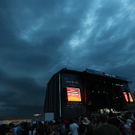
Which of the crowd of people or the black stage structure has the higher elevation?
the black stage structure

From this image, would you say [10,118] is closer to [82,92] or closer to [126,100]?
[82,92]

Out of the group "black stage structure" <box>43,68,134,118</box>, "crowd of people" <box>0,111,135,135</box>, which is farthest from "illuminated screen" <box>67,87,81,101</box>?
"crowd of people" <box>0,111,135,135</box>

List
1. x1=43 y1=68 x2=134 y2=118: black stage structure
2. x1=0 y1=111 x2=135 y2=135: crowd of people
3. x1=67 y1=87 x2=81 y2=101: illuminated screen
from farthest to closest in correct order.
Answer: x1=67 y1=87 x2=81 y2=101: illuminated screen
x1=43 y1=68 x2=134 y2=118: black stage structure
x1=0 y1=111 x2=135 y2=135: crowd of people

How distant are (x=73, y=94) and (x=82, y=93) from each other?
7.71 feet

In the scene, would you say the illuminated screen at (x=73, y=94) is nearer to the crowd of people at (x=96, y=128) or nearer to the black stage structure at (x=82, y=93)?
the black stage structure at (x=82, y=93)

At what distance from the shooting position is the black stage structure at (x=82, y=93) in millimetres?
18688

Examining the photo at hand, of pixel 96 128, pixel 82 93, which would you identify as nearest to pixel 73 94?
pixel 82 93

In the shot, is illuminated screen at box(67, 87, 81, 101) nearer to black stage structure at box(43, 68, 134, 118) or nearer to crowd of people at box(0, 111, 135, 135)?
black stage structure at box(43, 68, 134, 118)

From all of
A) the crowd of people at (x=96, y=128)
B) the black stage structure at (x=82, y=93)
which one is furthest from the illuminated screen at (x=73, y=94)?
the crowd of people at (x=96, y=128)

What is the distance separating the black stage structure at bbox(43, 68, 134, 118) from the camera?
18688 millimetres

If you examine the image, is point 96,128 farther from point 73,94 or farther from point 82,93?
point 82,93

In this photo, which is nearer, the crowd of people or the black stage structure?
the crowd of people

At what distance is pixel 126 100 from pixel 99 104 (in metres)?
7.72

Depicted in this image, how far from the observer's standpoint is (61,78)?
797 inches
